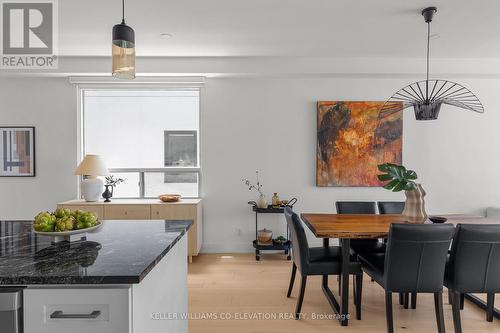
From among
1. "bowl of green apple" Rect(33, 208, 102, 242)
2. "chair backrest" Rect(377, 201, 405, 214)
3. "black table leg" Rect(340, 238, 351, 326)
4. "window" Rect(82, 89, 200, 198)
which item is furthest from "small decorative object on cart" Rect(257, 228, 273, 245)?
"bowl of green apple" Rect(33, 208, 102, 242)

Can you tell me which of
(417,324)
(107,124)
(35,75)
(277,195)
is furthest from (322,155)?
(35,75)

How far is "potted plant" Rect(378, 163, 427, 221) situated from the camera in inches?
103

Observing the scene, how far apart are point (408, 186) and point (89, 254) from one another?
8.17ft

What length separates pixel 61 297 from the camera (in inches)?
45.1

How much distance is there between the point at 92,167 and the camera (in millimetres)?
3932

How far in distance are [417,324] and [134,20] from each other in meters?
3.89

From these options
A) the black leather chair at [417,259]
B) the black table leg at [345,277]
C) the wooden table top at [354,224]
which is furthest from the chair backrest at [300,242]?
the black leather chair at [417,259]

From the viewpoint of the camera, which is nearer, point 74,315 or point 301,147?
point 74,315

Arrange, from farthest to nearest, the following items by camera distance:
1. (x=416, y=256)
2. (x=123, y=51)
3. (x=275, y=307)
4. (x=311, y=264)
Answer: (x=275, y=307), (x=311, y=264), (x=416, y=256), (x=123, y=51)

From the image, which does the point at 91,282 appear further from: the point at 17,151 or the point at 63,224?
the point at 17,151

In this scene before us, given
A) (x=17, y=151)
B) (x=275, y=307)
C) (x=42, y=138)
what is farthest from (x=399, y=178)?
(x=17, y=151)

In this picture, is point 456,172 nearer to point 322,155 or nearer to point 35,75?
point 322,155
